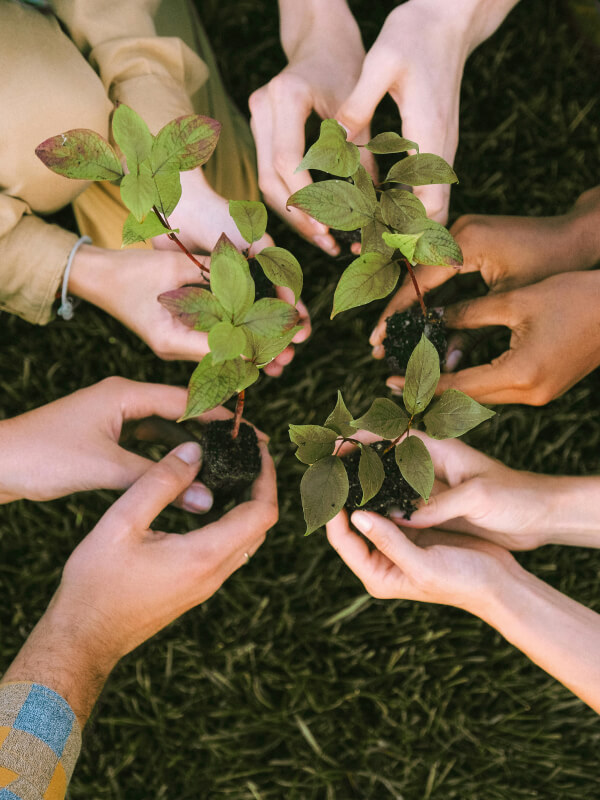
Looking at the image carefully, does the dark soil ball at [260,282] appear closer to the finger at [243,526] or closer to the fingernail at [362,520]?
the finger at [243,526]

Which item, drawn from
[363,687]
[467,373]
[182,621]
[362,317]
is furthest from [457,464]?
[182,621]

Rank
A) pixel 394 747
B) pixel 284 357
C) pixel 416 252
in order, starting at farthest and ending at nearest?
pixel 394 747 < pixel 284 357 < pixel 416 252

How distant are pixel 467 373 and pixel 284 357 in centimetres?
33

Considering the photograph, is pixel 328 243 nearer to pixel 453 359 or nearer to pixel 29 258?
pixel 453 359

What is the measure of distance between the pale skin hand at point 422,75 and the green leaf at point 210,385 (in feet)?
1.76

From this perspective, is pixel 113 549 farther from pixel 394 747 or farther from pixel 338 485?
pixel 394 747

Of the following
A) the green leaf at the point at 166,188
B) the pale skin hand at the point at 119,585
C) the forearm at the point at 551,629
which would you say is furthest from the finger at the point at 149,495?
the forearm at the point at 551,629

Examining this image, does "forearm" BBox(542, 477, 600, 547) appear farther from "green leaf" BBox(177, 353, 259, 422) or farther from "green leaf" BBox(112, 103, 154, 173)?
"green leaf" BBox(112, 103, 154, 173)

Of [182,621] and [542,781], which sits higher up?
[182,621]

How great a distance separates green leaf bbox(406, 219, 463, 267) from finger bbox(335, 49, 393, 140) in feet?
1.21

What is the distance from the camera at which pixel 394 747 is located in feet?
4.32

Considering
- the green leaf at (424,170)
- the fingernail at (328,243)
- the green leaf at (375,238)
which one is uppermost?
the green leaf at (424,170)

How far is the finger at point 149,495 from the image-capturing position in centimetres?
85

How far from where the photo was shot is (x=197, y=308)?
0.59 metres
